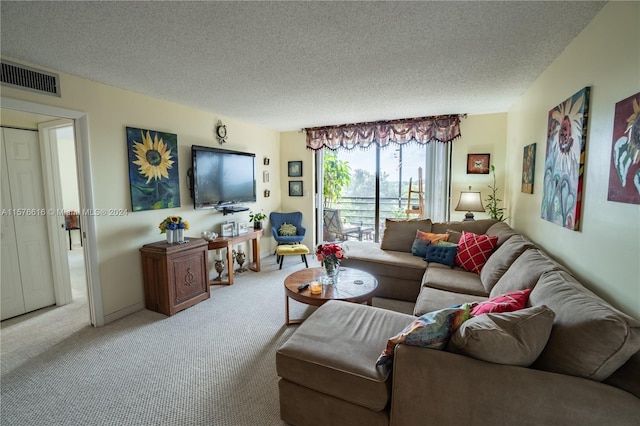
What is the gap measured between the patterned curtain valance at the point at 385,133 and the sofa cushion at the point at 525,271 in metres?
2.41

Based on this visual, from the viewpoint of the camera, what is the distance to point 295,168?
17.5 ft

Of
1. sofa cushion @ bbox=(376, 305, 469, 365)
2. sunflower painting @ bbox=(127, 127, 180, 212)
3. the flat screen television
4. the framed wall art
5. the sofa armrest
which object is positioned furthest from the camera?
the flat screen television

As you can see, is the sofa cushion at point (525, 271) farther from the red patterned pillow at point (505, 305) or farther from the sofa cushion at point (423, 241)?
the sofa cushion at point (423, 241)

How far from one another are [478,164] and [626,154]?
2.99 meters

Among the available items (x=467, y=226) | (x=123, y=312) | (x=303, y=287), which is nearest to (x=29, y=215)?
(x=123, y=312)

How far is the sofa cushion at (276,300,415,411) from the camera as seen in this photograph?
136cm

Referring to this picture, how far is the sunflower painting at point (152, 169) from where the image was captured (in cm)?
301

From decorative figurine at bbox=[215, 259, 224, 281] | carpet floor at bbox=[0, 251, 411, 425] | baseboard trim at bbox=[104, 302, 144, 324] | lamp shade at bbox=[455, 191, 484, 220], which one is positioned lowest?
carpet floor at bbox=[0, 251, 411, 425]

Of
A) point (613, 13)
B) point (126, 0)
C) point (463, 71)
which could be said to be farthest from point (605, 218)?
point (126, 0)

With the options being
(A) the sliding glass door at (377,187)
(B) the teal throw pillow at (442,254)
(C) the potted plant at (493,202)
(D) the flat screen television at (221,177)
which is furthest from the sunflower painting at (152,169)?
(C) the potted plant at (493,202)

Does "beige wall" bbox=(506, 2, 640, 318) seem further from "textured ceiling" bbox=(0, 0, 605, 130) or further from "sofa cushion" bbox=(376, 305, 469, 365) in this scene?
"sofa cushion" bbox=(376, 305, 469, 365)

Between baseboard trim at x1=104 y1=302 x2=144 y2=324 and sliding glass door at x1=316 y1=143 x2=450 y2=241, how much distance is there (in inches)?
123

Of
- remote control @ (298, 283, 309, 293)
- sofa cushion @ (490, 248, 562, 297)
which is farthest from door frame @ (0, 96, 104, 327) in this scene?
sofa cushion @ (490, 248, 562, 297)

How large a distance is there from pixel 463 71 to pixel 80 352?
4.03 m
